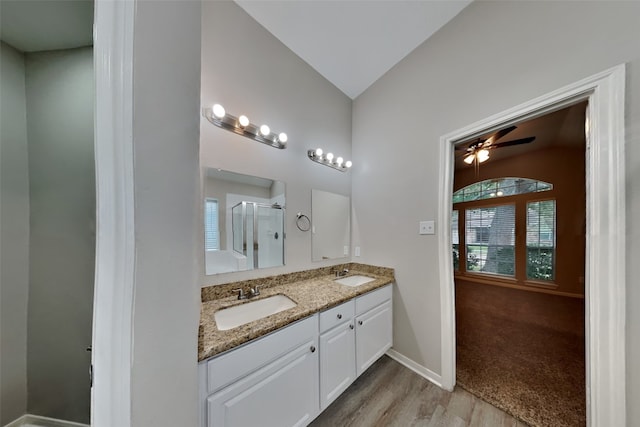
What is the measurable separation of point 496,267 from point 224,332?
5518 mm

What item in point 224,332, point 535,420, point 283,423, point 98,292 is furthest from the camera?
point 535,420

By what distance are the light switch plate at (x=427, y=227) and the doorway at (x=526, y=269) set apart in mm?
889

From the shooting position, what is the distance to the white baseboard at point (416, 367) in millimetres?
1651

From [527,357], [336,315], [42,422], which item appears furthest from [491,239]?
[42,422]

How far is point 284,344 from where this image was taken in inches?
43.0

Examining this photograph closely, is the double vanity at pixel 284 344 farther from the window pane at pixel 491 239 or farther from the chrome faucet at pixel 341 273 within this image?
the window pane at pixel 491 239

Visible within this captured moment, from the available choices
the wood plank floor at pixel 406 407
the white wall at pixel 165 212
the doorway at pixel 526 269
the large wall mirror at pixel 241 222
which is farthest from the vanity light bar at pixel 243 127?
the wood plank floor at pixel 406 407

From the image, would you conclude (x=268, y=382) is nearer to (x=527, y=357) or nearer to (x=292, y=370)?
(x=292, y=370)

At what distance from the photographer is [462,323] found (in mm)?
2668

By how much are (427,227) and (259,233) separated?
4.71ft

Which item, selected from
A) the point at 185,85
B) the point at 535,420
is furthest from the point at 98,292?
the point at 535,420

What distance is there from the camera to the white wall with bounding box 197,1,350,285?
1.43 m

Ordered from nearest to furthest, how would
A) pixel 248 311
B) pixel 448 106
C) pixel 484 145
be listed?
pixel 248 311 → pixel 448 106 → pixel 484 145

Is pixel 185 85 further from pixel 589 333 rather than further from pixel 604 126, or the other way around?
pixel 589 333
